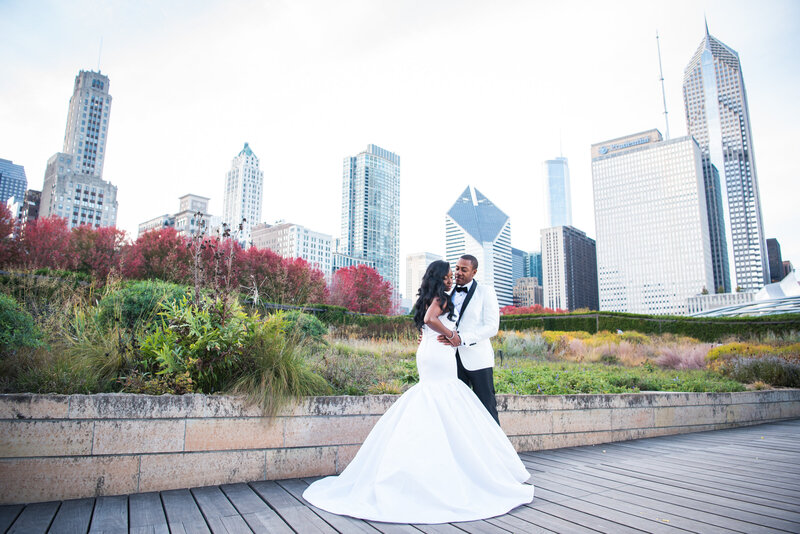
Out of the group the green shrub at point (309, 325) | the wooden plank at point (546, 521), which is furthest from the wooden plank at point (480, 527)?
the green shrub at point (309, 325)

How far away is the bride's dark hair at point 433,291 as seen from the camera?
3590mm

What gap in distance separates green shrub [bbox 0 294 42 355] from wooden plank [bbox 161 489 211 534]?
2.05 m

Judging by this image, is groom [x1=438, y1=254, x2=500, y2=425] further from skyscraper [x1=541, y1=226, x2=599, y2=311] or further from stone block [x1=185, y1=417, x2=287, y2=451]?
skyscraper [x1=541, y1=226, x2=599, y2=311]

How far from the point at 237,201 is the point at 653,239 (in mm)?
139163

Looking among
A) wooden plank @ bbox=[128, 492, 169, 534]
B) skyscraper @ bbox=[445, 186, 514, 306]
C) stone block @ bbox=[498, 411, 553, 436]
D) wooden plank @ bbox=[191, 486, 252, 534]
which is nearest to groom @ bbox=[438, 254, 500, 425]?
stone block @ bbox=[498, 411, 553, 436]

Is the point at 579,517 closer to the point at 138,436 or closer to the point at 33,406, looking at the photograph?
the point at 138,436

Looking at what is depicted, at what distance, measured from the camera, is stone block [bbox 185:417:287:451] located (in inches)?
132

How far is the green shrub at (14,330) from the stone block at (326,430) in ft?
8.01

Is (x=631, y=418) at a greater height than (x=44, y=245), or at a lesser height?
lesser

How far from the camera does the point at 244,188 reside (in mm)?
160625

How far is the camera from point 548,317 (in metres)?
23.8

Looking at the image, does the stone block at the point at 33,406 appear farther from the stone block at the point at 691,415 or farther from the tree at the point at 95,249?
the tree at the point at 95,249

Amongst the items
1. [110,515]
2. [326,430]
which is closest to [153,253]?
[326,430]

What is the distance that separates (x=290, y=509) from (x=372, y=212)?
175285mm
